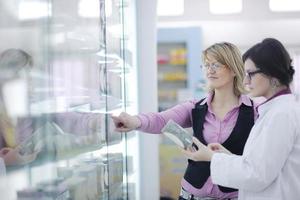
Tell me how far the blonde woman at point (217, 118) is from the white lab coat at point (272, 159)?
0.31 m

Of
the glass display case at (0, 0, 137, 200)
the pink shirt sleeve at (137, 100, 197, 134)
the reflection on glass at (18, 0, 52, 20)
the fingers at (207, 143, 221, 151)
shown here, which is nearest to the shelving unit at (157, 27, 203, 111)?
the glass display case at (0, 0, 137, 200)

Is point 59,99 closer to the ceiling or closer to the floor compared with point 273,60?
closer to the floor

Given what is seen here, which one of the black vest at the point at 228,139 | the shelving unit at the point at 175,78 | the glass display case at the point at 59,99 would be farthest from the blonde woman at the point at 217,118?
the shelving unit at the point at 175,78

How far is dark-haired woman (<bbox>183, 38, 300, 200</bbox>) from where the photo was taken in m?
1.40

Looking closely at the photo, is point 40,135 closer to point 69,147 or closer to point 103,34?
point 69,147

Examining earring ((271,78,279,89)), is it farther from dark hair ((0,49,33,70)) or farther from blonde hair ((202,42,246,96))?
dark hair ((0,49,33,70))

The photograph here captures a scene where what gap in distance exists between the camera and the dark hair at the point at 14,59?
3.82 feet

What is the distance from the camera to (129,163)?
3092 millimetres

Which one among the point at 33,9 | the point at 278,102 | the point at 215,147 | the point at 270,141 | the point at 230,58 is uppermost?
the point at 33,9

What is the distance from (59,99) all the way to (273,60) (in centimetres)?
83

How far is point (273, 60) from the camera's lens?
4.84 ft

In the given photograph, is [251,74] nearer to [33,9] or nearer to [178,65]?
[33,9]

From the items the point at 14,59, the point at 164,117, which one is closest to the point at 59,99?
the point at 14,59

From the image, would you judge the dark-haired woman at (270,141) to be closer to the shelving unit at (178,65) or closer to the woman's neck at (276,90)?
the woman's neck at (276,90)
